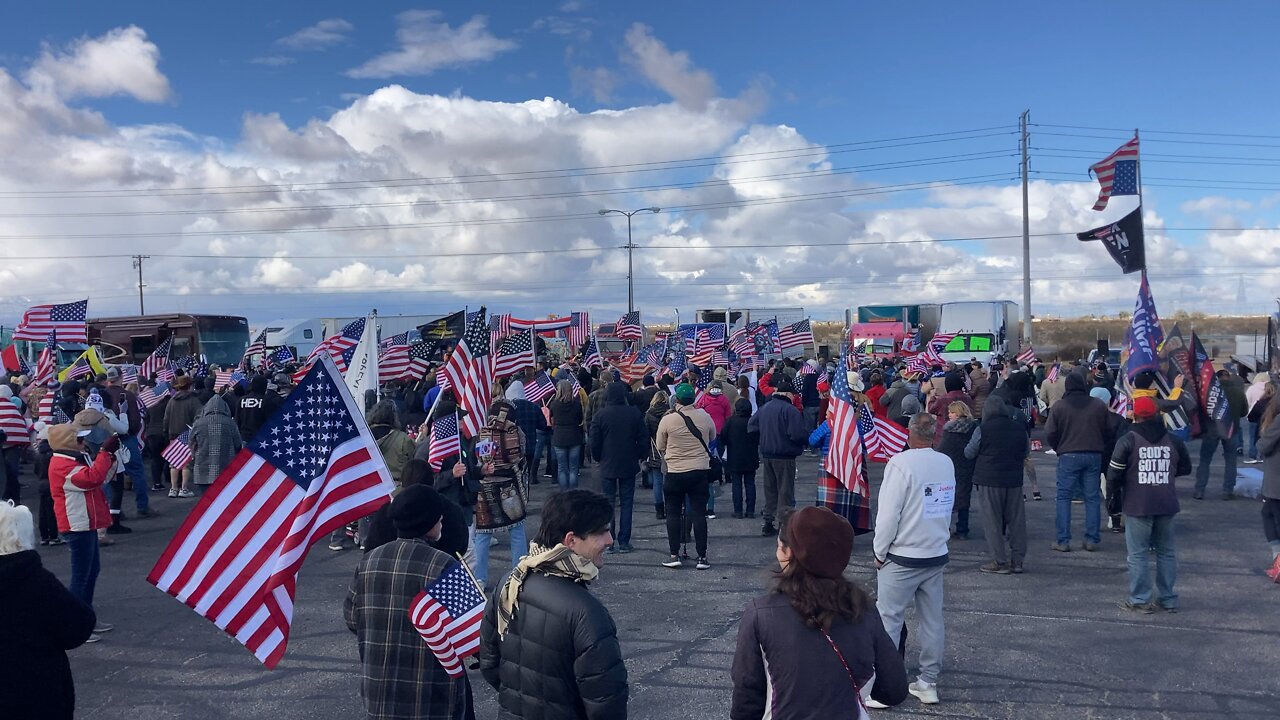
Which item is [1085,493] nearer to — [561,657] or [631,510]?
[631,510]

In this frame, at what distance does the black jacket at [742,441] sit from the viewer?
12.0 meters

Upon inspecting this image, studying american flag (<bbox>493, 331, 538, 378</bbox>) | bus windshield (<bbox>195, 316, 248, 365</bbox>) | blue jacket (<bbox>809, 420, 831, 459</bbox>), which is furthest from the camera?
bus windshield (<bbox>195, 316, 248, 365</bbox>)

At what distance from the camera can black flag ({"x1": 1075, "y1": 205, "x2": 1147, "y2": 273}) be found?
1598 cm

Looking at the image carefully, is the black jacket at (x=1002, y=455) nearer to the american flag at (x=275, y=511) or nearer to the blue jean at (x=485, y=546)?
the blue jean at (x=485, y=546)

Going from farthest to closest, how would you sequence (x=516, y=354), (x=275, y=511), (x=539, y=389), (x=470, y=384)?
(x=516, y=354), (x=539, y=389), (x=470, y=384), (x=275, y=511)

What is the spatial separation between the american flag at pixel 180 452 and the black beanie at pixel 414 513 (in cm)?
1096

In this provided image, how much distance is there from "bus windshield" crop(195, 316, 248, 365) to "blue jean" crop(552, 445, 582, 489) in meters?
25.7

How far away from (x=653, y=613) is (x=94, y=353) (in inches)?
604

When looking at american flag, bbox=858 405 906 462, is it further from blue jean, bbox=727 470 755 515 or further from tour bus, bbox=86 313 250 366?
tour bus, bbox=86 313 250 366

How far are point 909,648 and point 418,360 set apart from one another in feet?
42.4

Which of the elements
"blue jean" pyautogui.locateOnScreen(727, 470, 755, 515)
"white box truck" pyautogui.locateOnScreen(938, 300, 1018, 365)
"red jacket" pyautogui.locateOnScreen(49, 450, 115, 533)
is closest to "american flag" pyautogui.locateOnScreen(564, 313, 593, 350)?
"white box truck" pyautogui.locateOnScreen(938, 300, 1018, 365)

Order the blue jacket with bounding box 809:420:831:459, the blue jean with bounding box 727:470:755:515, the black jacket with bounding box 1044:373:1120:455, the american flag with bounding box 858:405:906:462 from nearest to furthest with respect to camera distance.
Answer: the american flag with bounding box 858:405:906:462 < the blue jacket with bounding box 809:420:831:459 < the black jacket with bounding box 1044:373:1120:455 < the blue jean with bounding box 727:470:755:515

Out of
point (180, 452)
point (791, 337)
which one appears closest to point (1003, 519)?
point (180, 452)

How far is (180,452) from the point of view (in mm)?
13594
